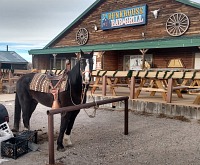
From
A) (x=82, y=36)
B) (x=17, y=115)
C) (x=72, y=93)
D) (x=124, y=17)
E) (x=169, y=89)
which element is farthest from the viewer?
(x=82, y=36)

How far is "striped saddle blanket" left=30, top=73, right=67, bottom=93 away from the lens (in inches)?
208

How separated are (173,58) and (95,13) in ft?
23.2

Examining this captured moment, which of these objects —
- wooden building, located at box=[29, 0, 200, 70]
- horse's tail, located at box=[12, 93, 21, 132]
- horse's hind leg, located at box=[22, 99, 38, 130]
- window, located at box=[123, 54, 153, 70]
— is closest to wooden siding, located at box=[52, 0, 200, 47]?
wooden building, located at box=[29, 0, 200, 70]

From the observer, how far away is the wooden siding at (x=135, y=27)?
13180 mm

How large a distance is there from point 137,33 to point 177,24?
2.70 metres

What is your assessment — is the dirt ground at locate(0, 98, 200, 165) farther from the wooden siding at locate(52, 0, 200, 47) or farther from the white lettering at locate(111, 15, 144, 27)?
the white lettering at locate(111, 15, 144, 27)

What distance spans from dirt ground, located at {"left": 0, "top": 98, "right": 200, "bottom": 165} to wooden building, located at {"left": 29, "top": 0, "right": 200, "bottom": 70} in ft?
19.0

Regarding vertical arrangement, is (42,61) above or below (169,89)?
above

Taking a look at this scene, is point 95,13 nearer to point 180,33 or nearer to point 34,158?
point 180,33

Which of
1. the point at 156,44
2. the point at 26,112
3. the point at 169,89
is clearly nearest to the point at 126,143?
the point at 26,112

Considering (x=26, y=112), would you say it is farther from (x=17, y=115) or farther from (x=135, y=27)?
(x=135, y=27)

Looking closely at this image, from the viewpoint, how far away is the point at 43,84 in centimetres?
562

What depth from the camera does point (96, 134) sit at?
255 inches

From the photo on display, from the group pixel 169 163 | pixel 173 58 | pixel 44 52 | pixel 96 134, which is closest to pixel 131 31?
pixel 173 58
